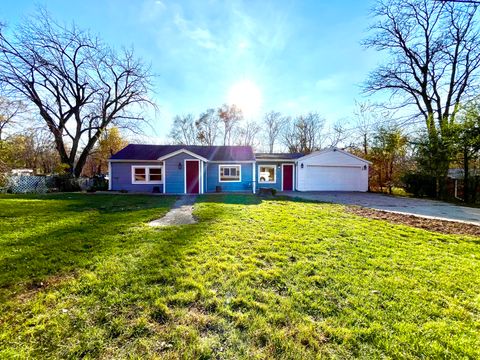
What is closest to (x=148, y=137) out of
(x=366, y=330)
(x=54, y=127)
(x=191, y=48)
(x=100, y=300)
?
(x=54, y=127)

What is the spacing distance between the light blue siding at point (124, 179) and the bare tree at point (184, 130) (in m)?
18.8

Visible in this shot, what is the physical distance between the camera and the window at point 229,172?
16.6 metres

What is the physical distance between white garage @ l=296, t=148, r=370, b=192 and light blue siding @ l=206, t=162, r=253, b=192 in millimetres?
4082

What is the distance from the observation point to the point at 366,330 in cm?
206

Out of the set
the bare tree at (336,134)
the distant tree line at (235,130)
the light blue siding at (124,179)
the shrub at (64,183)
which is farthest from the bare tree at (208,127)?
the shrub at (64,183)

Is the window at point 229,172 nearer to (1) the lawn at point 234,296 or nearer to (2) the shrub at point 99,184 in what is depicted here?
(2) the shrub at point 99,184

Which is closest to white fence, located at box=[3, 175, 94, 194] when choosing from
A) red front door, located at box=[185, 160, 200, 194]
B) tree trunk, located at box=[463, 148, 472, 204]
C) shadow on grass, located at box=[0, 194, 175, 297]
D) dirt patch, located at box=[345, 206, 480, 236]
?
shadow on grass, located at box=[0, 194, 175, 297]

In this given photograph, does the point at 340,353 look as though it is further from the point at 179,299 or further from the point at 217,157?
the point at 217,157

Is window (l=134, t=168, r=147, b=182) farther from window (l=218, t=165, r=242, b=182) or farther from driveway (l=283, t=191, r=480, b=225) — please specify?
driveway (l=283, t=191, r=480, b=225)

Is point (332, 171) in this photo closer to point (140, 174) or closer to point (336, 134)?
point (336, 134)

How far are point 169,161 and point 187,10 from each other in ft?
29.2

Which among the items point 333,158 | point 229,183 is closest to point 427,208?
point 333,158

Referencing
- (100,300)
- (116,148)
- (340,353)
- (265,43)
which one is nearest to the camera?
(340,353)

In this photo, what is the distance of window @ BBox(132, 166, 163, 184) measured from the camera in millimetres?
15938
